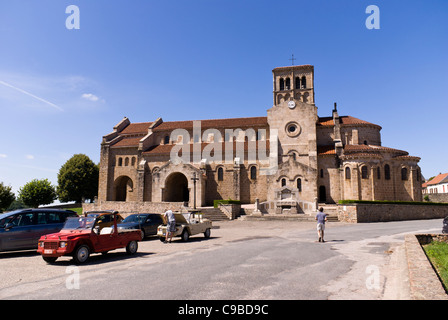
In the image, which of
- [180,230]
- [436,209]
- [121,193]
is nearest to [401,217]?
[436,209]

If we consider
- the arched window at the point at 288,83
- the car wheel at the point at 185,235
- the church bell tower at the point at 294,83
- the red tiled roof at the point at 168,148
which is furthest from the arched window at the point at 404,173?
the car wheel at the point at 185,235

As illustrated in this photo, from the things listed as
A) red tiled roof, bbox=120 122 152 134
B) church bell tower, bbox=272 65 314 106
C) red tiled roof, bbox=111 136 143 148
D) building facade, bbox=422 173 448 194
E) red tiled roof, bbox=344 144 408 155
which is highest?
church bell tower, bbox=272 65 314 106

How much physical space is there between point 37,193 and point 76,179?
6.58 meters

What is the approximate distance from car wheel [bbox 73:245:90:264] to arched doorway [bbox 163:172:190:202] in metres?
26.8

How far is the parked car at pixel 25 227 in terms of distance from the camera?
1098 centimetres

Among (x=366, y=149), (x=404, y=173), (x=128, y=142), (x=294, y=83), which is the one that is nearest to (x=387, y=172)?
(x=404, y=173)

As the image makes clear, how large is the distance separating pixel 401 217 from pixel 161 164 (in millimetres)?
27847

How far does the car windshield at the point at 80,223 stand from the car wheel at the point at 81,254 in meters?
0.75

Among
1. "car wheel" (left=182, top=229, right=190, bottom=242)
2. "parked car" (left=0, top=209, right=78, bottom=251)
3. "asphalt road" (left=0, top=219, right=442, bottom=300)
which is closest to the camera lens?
"asphalt road" (left=0, top=219, right=442, bottom=300)

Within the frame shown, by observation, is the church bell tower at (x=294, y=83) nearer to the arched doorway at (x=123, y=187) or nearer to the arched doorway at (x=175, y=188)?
the arched doorway at (x=175, y=188)

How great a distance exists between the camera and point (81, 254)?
31.1ft

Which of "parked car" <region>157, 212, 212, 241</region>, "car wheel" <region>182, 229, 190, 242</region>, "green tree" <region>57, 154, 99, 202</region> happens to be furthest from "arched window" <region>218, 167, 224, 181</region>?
"green tree" <region>57, 154, 99, 202</region>

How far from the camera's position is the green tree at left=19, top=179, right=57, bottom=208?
162 feet

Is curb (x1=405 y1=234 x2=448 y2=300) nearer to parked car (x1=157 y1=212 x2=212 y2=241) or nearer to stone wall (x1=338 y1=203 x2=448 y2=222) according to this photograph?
parked car (x1=157 y1=212 x2=212 y2=241)
